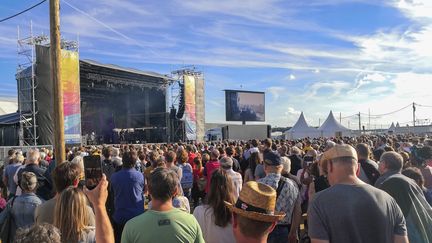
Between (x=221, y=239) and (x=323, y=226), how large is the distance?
3.38 feet

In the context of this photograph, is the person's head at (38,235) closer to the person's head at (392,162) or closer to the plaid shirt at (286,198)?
Answer: the plaid shirt at (286,198)

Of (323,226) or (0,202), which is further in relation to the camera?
(0,202)

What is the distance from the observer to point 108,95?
31219mm

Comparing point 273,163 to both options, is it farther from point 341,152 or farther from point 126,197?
point 126,197

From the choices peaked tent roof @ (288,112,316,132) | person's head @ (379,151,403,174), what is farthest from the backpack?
peaked tent roof @ (288,112,316,132)

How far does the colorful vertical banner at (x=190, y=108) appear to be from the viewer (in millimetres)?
32344

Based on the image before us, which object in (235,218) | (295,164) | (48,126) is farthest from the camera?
(48,126)

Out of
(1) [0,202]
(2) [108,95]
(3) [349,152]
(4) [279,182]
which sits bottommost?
(1) [0,202]

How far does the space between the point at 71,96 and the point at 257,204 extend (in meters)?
21.3

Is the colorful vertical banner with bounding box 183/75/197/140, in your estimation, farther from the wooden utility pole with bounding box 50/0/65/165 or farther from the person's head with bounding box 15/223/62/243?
the person's head with bounding box 15/223/62/243

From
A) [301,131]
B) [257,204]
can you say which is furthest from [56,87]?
[301,131]

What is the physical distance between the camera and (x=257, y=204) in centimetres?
218

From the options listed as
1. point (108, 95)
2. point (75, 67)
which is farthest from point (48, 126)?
point (108, 95)

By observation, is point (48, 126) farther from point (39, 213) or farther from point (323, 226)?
point (323, 226)
